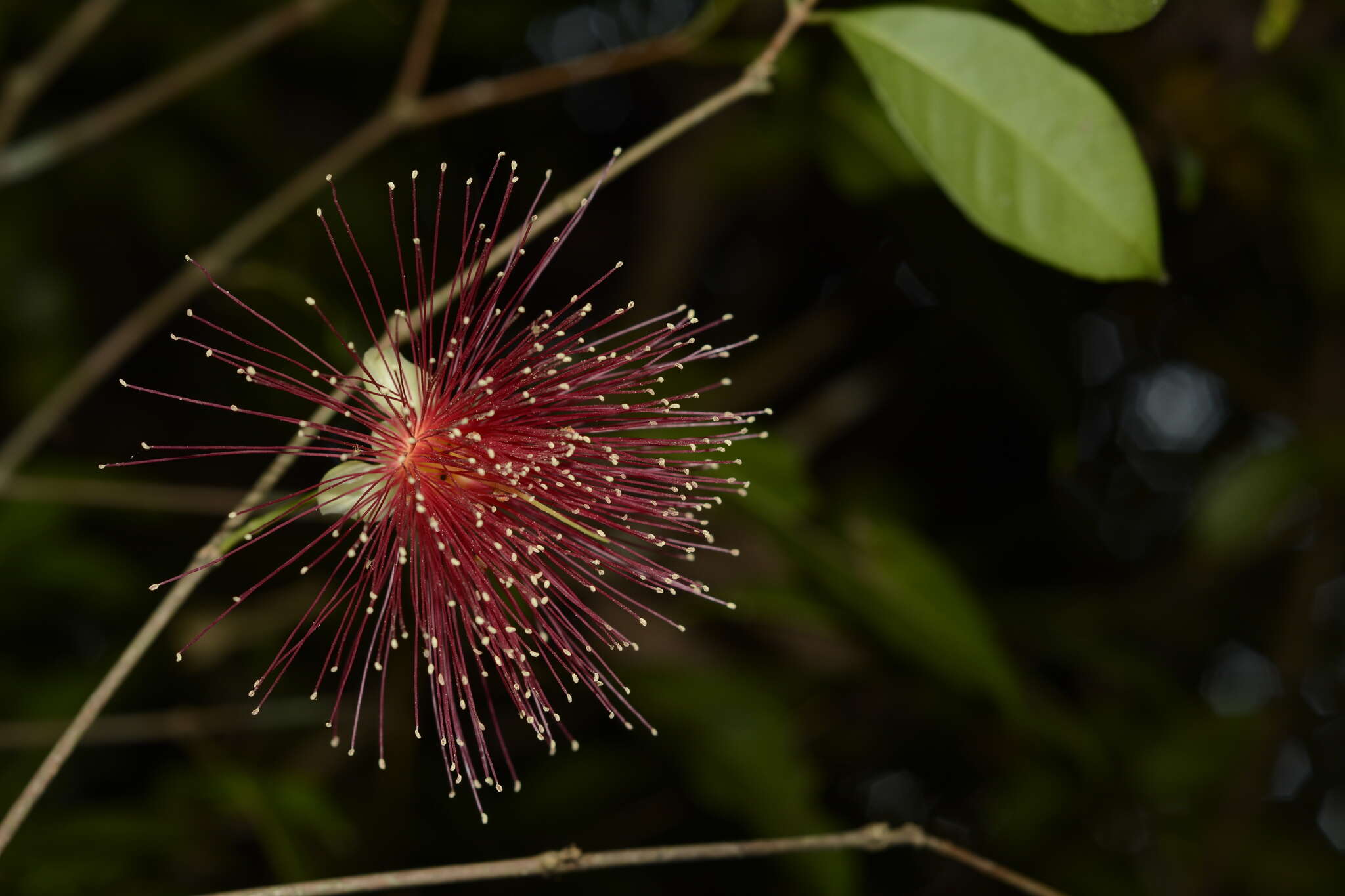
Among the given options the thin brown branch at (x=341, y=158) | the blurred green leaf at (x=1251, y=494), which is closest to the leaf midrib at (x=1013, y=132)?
the thin brown branch at (x=341, y=158)

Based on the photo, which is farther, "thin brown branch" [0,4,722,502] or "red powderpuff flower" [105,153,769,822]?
"thin brown branch" [0,4,722,502]

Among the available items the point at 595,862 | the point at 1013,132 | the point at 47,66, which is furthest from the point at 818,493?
the point at 47,66

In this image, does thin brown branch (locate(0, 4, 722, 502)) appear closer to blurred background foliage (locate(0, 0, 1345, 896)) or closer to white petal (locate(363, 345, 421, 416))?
blurred background foliage (locate(0, 0, 1345, 896))

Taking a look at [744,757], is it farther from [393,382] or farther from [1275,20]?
[1275,20]

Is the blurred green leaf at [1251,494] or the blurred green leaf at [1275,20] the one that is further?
the blurred green leaf at [1251,494]

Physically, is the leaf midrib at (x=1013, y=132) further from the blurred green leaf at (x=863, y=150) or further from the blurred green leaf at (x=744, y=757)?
the blurred green leaf at (x=744, y=757)

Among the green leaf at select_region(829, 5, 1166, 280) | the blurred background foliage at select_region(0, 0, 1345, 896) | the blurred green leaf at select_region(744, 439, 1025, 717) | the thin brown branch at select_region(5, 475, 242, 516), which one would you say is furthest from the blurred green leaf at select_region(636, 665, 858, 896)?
the green leaf at select_region(829, 5, 1166, 280)

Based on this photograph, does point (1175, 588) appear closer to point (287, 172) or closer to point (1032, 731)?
point (1032, 731)
